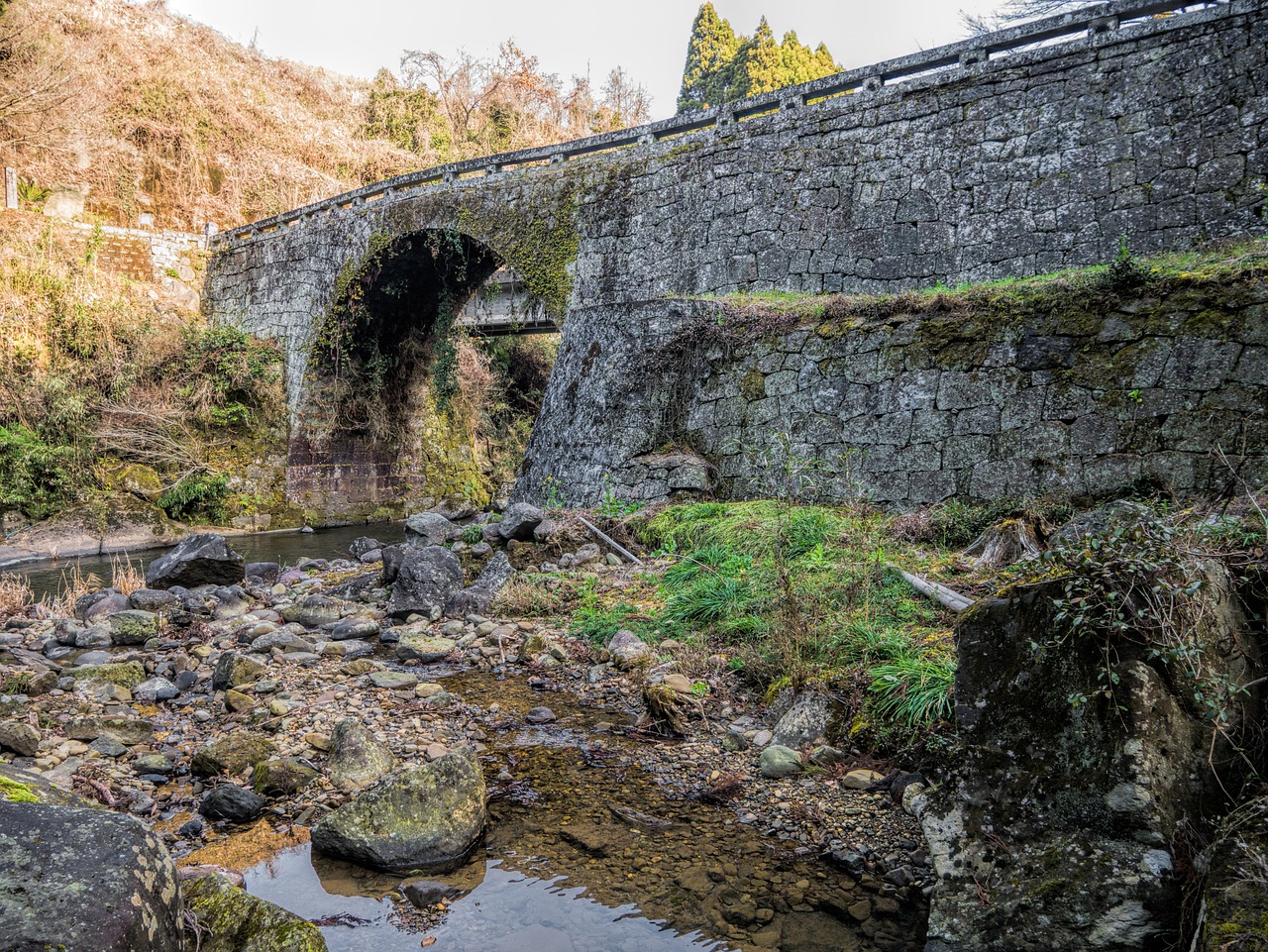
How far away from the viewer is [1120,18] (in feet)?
27.3

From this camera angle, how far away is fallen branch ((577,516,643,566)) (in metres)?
7.53

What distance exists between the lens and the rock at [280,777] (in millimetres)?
3793

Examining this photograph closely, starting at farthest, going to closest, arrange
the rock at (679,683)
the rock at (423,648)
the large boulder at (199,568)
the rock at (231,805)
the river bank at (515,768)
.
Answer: the large boulder at (199,568) < the rock at (423,648) < the rock at (679,683) < the rock at (231,805) < the river bank at (515,768)

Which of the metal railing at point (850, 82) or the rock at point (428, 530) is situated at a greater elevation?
the metal railing at point (850, 82)

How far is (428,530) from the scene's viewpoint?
9828 millimetres

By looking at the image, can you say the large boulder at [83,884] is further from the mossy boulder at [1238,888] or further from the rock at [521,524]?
the rock at [521,524]

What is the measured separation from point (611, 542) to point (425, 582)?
5.88ft

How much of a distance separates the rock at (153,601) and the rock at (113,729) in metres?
3.15

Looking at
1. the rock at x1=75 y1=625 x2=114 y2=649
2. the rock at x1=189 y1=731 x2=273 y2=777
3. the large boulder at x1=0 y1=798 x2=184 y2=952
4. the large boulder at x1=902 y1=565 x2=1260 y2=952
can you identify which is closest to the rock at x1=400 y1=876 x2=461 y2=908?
the large boulder at x1=0 y1=798 x2=184 y2=952

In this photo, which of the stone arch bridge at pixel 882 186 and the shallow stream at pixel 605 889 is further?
the stone arch bridge at pixel 882 186

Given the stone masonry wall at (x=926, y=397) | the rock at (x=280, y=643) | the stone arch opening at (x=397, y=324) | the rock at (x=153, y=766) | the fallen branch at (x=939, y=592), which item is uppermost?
the stone arch opening at (x=397, y=324)

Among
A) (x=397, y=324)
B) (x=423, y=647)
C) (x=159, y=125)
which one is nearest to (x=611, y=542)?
(x=423, y=647)

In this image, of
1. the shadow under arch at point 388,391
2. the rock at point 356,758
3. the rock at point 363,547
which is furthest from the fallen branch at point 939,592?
the shadow under arch at point 388,391

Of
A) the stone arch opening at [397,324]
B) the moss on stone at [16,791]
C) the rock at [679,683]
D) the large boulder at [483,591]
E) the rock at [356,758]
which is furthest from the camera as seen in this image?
the stone arch opening at [397,324]
